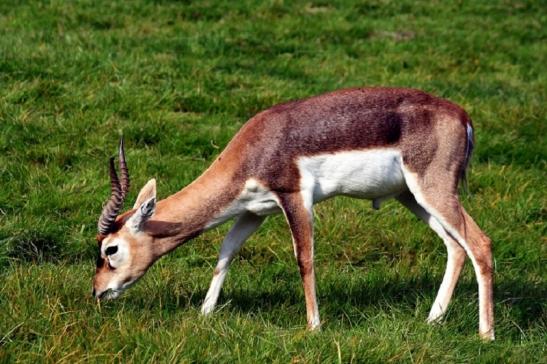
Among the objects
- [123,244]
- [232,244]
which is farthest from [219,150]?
[123,244]

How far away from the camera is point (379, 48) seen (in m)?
12.3

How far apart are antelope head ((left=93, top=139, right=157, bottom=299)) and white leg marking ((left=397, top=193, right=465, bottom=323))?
1815mm

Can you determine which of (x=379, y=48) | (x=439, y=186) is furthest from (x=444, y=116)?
(x=379, y=48)

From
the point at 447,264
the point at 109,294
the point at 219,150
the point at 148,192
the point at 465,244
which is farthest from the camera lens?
the point at 219,150

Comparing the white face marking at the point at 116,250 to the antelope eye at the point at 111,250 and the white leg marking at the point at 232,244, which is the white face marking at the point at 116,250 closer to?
the antelope eye at the point at 111,250

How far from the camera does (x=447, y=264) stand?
6512 mm

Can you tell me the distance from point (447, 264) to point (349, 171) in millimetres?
1096

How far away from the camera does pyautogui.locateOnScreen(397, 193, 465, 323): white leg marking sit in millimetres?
6090

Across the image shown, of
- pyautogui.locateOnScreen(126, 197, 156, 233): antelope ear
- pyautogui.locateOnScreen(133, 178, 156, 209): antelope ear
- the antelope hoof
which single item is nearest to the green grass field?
the antelope hoof

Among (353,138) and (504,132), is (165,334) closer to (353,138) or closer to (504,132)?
(353,138)

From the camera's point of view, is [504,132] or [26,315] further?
[504,132]

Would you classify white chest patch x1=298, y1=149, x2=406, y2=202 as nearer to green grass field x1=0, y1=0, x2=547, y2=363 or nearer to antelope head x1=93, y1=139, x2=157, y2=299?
green grass field x1=0, y1=0, x2=547, y2=363

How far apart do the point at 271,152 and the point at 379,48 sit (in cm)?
670

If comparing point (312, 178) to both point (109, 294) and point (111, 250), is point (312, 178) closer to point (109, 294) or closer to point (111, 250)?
point (111, 250)
